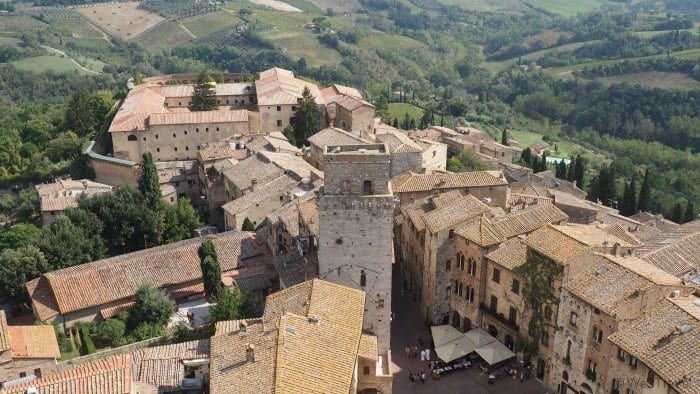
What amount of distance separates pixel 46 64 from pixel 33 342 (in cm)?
15643

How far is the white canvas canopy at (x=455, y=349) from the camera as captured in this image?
41.7 metres

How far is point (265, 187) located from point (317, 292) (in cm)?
2571

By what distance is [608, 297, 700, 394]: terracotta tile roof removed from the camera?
29.9m

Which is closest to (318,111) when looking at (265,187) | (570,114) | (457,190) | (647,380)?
(265,187)

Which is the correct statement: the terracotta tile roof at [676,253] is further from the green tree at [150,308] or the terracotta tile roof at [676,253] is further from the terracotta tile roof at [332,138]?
the green tree at [150,308]

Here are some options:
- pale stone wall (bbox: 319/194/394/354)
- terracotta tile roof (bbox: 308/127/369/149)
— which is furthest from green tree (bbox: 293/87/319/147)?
pale stone wall (bbox: 319/194/394/354)

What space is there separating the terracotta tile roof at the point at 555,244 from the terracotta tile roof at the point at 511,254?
1.23m

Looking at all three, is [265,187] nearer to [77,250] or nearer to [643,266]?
[77,250]

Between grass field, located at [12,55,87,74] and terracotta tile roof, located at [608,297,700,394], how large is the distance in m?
167

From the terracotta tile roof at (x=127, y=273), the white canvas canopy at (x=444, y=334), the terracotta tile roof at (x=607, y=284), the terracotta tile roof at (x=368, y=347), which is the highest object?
the terracotta tile roof at (x=607, y=284)

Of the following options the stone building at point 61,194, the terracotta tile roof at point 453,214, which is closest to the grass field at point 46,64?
the stone building at point 61,194

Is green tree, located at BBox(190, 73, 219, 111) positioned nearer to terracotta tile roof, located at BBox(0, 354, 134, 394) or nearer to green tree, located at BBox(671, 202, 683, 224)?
terracotta tile roof, located at BBox(0, 354, 134, 394)

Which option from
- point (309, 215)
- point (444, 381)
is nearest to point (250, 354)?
point (444, 381)

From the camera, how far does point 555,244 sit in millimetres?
39656
